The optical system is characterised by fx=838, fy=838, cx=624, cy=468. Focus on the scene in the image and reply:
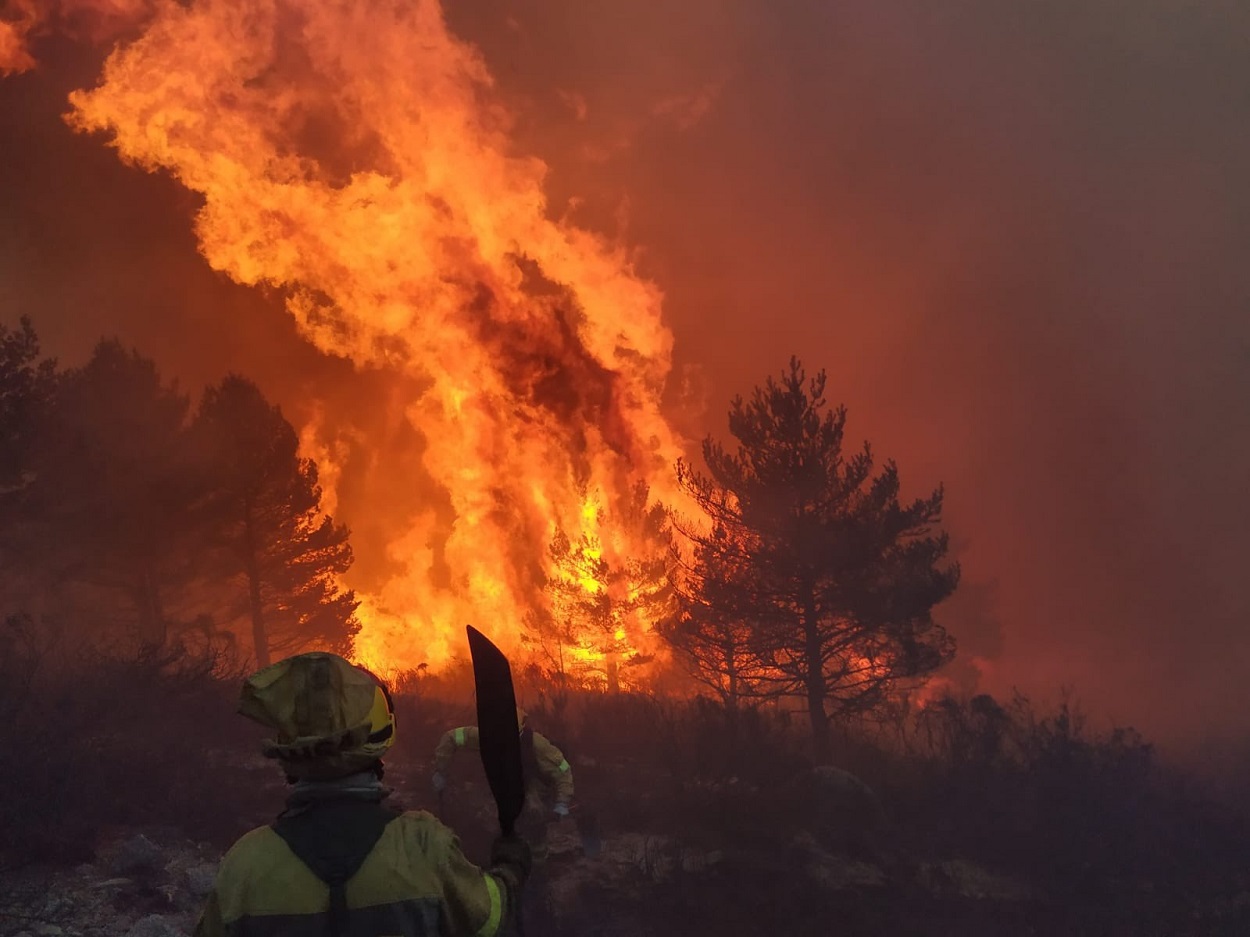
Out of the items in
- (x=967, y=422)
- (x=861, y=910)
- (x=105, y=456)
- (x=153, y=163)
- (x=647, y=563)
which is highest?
(x=153, y=163)

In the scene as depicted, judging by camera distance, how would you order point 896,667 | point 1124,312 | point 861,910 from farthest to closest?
1. point 1124,312
2. point 896,667
3. point 861,910

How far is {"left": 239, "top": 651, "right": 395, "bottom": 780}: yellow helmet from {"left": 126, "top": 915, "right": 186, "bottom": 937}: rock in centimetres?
628

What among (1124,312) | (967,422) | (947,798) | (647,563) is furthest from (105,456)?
(1124,312)

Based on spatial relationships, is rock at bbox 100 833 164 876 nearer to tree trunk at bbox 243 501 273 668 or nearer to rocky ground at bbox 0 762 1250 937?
rocky ground at bbox 0 762 1250 937

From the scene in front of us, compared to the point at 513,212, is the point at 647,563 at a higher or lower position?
lower

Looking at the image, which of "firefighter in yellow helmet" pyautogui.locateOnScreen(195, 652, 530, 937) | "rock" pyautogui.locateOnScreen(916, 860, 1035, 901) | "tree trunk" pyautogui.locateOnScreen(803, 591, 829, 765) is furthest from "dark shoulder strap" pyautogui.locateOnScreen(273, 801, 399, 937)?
"tree trunk" pyautogui.locateOnScreen(803, 591, 829, 765)

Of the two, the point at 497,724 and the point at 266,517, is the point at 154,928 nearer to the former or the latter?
the point at 497,724

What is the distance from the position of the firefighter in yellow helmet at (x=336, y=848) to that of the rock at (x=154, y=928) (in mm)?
6085

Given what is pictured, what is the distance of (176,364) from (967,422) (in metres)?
87.7

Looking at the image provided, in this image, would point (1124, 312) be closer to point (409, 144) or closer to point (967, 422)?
point (967, 422)

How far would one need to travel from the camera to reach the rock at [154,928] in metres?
6.89

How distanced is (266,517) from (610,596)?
458 inches

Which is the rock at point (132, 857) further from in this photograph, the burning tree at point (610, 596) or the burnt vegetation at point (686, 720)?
the burning tree at point (610, 596)

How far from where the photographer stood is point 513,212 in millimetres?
55281
